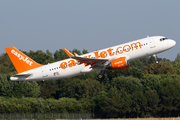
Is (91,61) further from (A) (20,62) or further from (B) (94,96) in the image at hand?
(B) (94,96)

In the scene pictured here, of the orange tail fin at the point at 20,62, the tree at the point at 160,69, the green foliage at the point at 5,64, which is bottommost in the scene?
the orange tail fin at the point at 20,62

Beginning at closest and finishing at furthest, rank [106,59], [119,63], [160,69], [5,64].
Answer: [119,63] → [106,59] → [160,69] → [5,64]

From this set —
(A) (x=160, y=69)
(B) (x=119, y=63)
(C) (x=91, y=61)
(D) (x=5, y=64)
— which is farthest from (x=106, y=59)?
(D) (x=5, y=64)

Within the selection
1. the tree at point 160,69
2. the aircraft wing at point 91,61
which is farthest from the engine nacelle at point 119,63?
the tree at point 160,69

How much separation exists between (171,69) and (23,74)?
8107 cm

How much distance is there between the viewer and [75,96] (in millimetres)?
87938

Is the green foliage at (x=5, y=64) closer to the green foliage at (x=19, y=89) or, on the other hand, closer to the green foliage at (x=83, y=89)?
the green foliage at (x=19, y=89)

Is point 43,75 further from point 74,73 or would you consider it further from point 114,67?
point 114,67

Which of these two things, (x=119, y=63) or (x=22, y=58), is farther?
(x=22, y=58)

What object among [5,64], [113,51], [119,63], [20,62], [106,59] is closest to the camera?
[119,63]

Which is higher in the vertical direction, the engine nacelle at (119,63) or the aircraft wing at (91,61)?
the aircraft wing at (91,61)

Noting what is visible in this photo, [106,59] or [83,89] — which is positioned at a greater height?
[106,59]

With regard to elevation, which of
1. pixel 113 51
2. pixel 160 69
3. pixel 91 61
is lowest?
pixel 91 61

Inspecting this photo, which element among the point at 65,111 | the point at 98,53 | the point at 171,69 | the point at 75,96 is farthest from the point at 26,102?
the point at 171,69
